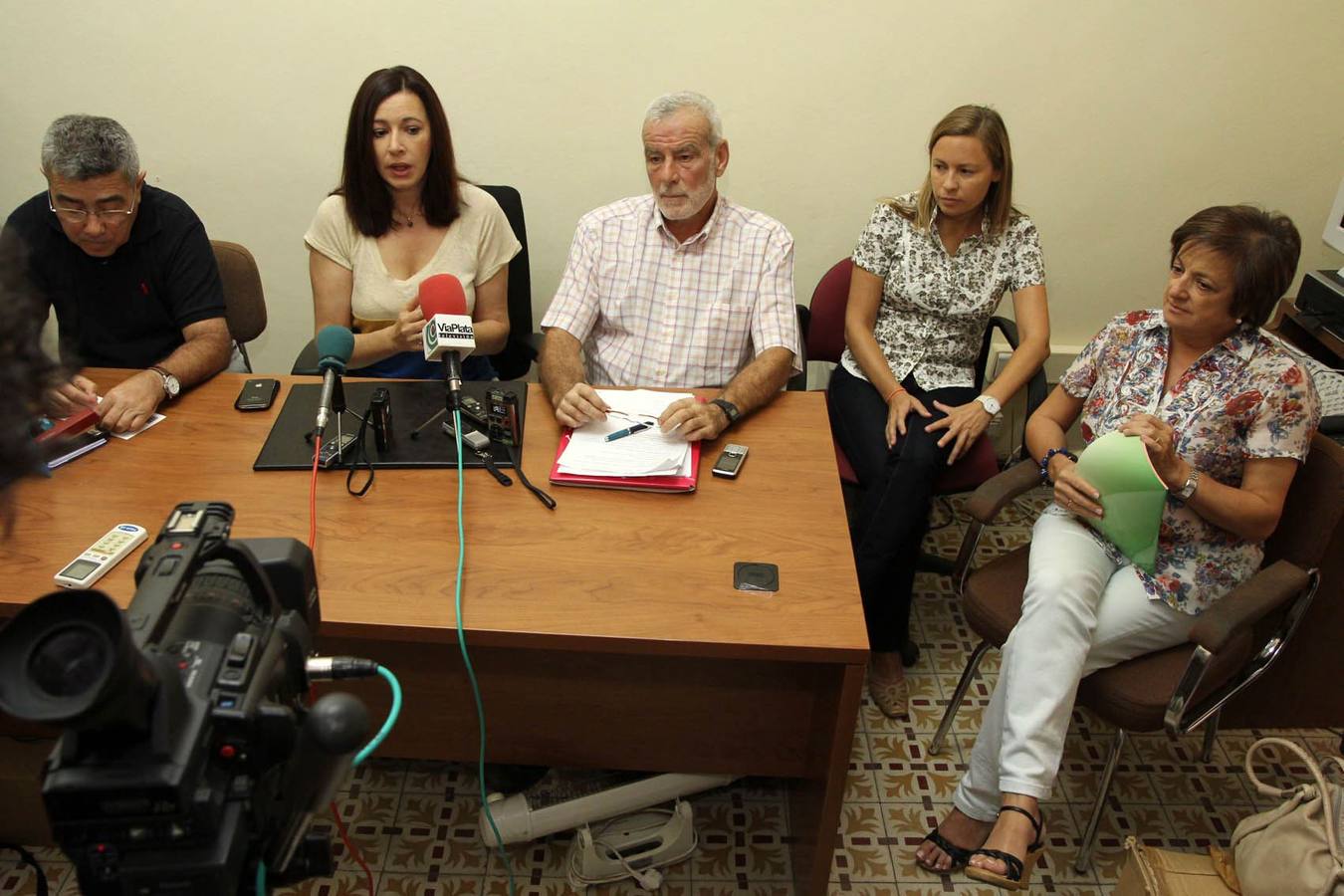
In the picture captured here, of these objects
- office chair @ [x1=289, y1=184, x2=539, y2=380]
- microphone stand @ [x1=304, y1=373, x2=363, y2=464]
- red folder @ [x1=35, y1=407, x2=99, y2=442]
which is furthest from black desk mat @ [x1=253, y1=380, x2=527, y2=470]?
office chair @ [x1=289, y1=184, x2=539, y2=380]

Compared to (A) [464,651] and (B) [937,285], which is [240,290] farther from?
(B) [937,285]

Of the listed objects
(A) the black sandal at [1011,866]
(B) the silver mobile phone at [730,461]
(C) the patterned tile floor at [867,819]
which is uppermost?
(B) the silver mobile phone at [730,461]

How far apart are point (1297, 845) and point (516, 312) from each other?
82.5 inches

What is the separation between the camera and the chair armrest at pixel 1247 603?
161 cm

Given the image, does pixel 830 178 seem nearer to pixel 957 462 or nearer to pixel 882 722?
pixel 957 462

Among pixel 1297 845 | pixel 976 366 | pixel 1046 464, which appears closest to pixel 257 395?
pixel 1046 464

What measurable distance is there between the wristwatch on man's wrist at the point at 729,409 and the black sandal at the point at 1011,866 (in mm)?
903

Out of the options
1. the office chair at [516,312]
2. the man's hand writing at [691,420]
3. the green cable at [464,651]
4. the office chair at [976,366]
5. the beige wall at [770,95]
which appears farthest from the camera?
the beige wall at [770,95]

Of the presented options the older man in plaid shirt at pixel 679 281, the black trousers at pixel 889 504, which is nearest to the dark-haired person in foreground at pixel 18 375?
the older man in plaid shirt at pixel 679 281

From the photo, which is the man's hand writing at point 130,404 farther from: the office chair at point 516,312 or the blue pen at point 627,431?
the blue pen at point 627,431

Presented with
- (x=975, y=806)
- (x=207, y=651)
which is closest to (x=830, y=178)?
(x=975, y=806)

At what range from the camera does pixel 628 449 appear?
1836 mm

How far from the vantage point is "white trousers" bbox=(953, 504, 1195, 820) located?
70.1 inches

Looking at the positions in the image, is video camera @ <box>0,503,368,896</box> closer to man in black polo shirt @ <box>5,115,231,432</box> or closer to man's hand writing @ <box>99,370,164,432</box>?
man's hand writing @ <box>99,370,164,432</box>
